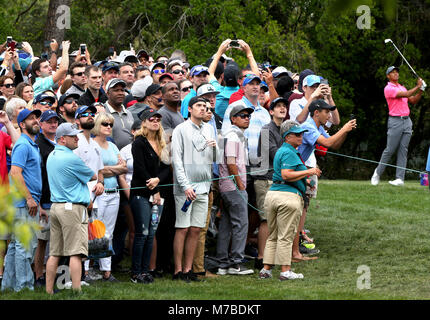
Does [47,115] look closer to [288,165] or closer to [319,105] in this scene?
[288,165]

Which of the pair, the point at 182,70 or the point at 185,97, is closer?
the point at 185,97

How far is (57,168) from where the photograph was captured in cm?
771

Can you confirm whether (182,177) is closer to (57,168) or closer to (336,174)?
(57,168)

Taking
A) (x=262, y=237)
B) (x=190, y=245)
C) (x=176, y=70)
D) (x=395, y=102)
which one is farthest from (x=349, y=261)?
(x=395, y=102)

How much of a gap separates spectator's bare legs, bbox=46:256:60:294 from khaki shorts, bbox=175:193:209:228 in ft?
6.23

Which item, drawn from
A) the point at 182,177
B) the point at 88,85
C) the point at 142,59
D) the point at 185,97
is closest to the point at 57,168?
the point at 182,177

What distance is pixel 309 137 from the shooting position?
10227 millimetres

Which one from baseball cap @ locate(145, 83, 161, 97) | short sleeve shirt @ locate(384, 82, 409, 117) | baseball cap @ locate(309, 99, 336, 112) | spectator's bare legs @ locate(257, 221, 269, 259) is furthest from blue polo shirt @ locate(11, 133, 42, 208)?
short sleeve shirt @ locate(384, 82, 409, 117)

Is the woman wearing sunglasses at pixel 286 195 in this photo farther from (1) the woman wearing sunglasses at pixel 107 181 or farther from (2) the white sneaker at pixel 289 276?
(1) the woman wearing sunglasses at pixel 107 181

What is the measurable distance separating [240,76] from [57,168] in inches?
179

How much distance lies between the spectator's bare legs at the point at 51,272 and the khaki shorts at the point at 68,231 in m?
0.06

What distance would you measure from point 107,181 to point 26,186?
1213 millimetres

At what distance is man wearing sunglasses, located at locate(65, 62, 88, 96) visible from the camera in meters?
10.3

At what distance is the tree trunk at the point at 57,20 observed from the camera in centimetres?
1994
